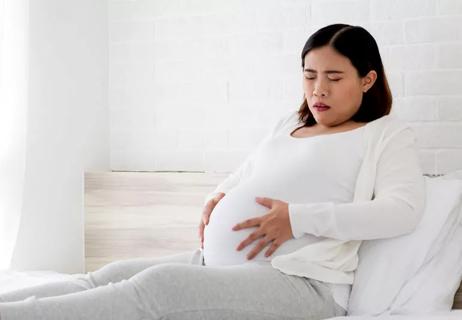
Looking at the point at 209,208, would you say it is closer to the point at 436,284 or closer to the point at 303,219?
the point at 303,219

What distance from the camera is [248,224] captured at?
6.59 feet

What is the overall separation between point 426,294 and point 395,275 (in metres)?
0.08

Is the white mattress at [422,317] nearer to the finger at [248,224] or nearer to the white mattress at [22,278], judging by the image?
the finger at [248,224]

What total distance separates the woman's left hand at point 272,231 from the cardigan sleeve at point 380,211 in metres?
0.02

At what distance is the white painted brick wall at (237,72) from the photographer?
2480mm

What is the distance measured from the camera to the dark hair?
6.99 ft

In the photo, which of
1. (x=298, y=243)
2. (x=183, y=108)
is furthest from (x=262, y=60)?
(x=298, y=243)

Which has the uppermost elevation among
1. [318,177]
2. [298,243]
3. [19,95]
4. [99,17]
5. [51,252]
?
[99,17]

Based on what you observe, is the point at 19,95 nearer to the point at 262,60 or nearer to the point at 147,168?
the point at 147,168

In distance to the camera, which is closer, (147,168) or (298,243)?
(298,243)

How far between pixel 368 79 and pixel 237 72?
30.4 inches

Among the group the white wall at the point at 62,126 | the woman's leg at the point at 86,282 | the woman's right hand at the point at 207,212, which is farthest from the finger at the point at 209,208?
the white wall at the point at 62,126

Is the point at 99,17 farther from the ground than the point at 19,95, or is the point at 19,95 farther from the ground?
the point at 99,17

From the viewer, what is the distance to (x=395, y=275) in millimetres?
1999
